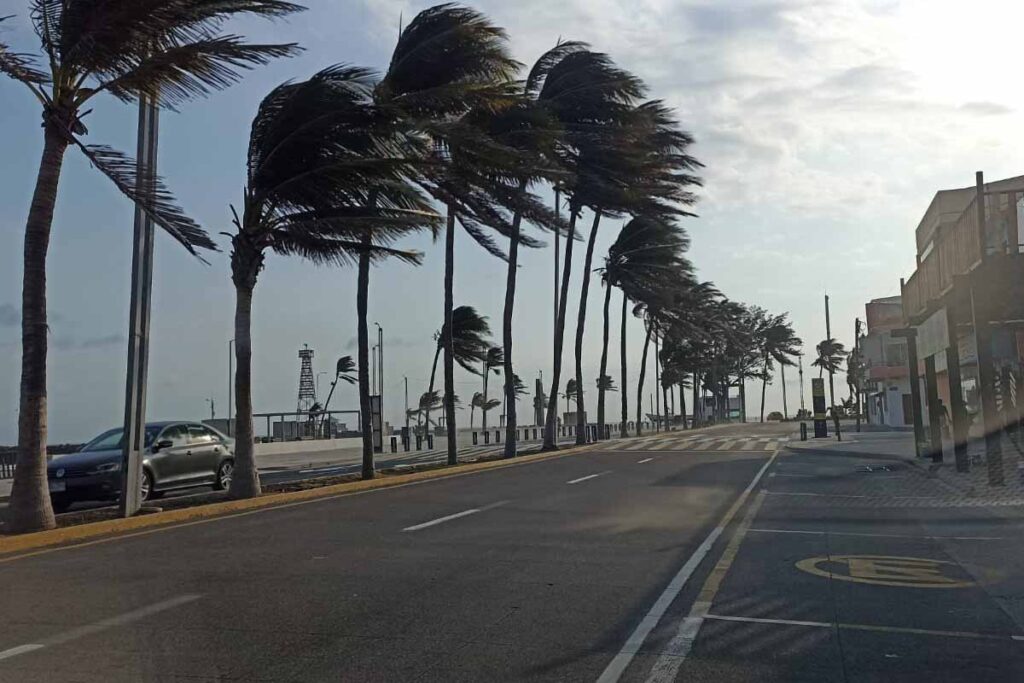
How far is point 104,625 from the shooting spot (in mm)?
7117

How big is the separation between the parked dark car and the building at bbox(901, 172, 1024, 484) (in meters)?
14.2

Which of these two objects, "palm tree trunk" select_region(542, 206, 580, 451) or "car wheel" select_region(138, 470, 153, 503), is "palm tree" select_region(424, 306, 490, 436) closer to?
"palm tree trunk" select_region(542, 206, 580, 451)

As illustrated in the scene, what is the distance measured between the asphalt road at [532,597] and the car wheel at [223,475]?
5.26 metres

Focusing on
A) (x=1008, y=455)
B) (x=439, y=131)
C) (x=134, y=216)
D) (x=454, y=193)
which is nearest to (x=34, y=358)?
(x=134, y=216)

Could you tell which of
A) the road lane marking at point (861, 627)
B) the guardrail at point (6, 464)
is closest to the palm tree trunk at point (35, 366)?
the road lane marking at point (861, 627)

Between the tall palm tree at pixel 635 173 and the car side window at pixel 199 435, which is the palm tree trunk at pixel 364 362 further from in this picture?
the tall palm tree at pixel 635 173

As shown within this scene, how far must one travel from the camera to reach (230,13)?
13.2 meters

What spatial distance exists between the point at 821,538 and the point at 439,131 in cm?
1089

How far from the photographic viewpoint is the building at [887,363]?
6359cm

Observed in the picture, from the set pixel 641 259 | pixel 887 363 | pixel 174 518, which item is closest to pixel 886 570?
pixel 174 518

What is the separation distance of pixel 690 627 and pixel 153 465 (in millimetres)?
12863

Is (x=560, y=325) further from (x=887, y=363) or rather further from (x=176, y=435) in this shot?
(x=887, y=363)

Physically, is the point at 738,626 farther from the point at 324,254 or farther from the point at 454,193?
the point at 454,193

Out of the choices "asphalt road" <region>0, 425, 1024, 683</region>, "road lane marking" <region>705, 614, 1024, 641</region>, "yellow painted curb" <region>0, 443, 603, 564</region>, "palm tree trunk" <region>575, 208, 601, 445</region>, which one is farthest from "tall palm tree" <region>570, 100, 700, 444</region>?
"road lane marking" <region>705, 614, 1024, 641</region>
